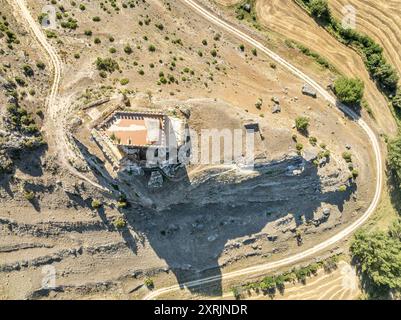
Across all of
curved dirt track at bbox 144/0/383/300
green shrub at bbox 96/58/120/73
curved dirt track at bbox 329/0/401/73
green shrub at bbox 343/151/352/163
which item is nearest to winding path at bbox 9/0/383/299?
curved dirt track at bbox 144/0/383/300

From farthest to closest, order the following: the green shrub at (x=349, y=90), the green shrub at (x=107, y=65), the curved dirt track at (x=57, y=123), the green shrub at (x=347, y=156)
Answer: the green shrub at (x=347, y=156)
the green shrub at (x=349, y=90)
the green shrub at (x=107, y=65)
the curved dirt track at (x=57, y=123)

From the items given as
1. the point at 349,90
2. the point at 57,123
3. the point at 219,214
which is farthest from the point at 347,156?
the point at 57,123

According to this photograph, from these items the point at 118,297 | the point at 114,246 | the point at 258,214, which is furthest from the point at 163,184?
the point at 118,297

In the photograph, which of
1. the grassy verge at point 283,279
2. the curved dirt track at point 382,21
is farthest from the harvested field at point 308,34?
the grassy verge at point 283,279

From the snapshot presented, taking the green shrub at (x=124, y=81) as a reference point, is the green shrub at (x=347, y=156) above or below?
below

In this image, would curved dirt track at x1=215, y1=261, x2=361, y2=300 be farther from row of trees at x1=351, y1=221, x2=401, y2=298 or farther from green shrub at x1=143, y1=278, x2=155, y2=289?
green shrub at x1=143, y1=278, x2=155, y2=289

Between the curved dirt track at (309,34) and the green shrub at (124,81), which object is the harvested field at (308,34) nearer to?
the curved dirt track at (309,34)
